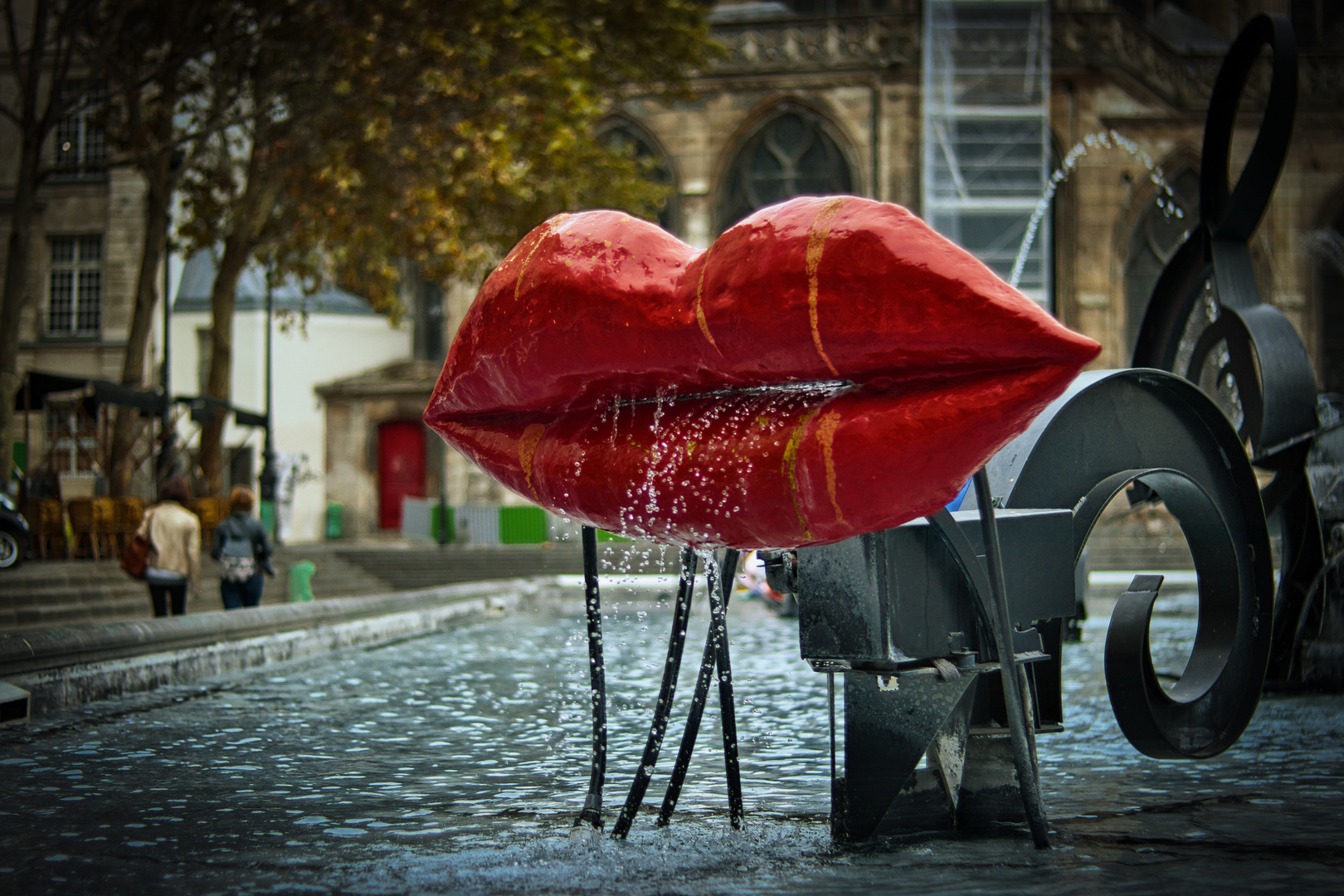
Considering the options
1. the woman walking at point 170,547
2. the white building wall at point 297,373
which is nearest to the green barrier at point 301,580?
the woman walking at point 170,547

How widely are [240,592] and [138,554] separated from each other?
1.04 m

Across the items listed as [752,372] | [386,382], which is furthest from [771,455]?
[386,382]

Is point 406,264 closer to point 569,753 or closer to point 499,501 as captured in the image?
point 499,501

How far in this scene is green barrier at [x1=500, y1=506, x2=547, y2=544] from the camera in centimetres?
3494

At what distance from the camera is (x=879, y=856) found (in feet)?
13.9

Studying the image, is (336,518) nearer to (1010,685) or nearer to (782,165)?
(782,165)

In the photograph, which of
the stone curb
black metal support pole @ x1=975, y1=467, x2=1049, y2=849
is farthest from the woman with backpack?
black metal support pole @ x1=975, y1=467, x2=1049, y2=849

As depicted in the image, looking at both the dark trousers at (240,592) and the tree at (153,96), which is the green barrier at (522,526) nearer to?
the tree at (153,96)

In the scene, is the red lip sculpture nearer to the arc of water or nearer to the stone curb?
the stone curb

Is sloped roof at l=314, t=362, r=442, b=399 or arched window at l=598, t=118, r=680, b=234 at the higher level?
arched window at l=598, t=118, r=680, b=234

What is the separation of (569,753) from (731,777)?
193 centimetres

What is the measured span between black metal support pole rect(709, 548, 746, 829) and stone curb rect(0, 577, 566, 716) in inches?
183

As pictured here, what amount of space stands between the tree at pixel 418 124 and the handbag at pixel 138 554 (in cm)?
801

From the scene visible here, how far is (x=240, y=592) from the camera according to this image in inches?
495
